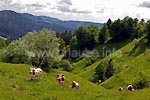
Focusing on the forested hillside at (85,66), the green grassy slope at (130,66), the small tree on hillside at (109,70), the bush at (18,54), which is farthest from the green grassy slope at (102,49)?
the bush at (18,54)

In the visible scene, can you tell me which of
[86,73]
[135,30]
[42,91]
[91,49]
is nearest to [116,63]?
[86,73]

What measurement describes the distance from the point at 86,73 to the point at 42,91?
395 ft

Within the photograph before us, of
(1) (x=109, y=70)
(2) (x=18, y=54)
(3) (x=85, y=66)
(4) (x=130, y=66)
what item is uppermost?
(2) (x=18, y=54)

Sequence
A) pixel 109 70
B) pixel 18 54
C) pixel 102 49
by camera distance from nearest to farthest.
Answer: pixel 18 54 < pixel 109 70 < pixel 102 49

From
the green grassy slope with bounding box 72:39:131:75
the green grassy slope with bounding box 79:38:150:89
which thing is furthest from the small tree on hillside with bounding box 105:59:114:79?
the green grassy slope with bounding box 72:39:131:75

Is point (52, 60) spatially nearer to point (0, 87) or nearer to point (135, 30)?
point (0, 87)

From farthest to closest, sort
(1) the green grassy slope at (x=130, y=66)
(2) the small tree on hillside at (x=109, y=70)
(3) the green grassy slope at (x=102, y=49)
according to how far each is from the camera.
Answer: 1. (3) the green grassy slope at (x=102, y=49)
2. (2) the small tree on hillside at (x=109, y=70)
3. (1) the green grassy slope at (x=130, y=66)

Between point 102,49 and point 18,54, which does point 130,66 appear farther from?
point 102,49

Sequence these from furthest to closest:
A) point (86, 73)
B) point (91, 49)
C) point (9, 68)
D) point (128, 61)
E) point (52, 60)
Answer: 1. point (91, 49)
2. point (86, 73)
3. point (128, 61)
4. point (52, 60)
5. point (9, 68)

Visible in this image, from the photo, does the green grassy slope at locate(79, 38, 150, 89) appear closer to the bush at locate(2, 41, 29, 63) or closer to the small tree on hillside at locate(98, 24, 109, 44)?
the bush at locate(2, 41, 29, 63)

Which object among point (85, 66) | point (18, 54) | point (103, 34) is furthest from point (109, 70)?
point (103, 34)

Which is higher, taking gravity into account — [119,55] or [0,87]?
[0,87]

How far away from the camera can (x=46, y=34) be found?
9262 cm

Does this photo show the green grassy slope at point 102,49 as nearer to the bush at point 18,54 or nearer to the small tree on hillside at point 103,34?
the small tree on hillside at point 103,34
